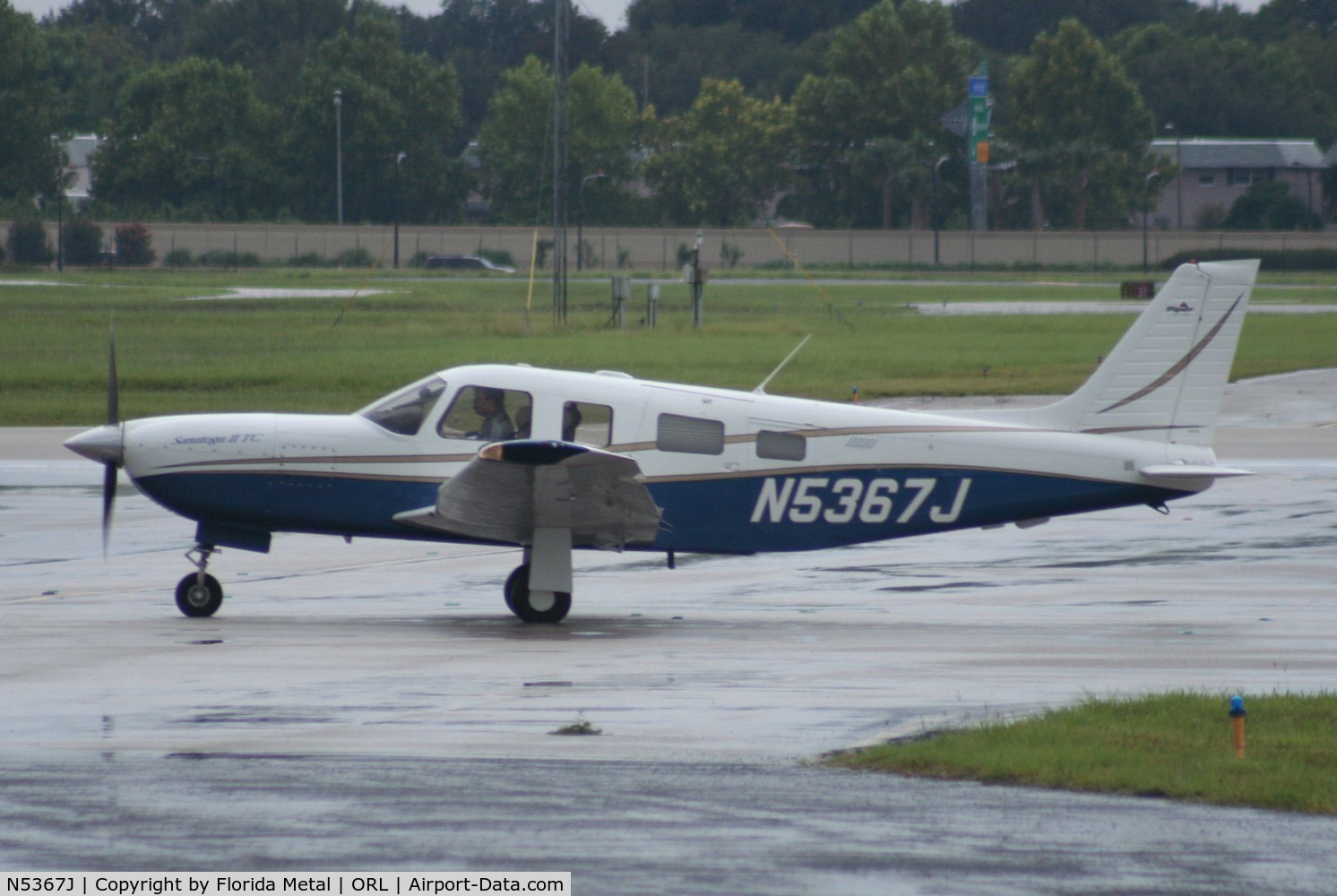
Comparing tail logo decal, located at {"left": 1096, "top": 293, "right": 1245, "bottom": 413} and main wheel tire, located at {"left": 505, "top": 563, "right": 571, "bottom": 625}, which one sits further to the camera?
tail logo decal, located at {"left": 1096, "top": 293, "right": 1245, "bottom": 413}

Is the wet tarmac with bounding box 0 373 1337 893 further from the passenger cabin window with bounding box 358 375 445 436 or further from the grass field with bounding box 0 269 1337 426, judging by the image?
the grass field with bounding box 0 269 1337 426

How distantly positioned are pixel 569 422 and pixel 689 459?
3.23 feet

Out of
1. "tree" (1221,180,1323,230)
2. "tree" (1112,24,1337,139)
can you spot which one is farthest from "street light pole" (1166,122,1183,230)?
"tree" (1221,180,1323,230)

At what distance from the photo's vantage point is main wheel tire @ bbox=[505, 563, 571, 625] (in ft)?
41.3

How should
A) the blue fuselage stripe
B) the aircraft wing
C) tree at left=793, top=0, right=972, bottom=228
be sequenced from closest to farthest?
1. the aircraft wing
2. the blue fuselage stripe
3. tree at left=793, top=0, right=972, bottom=228

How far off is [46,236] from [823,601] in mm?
100385

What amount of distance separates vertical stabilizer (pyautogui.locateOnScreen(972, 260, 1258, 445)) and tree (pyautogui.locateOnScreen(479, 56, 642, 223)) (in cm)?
11047

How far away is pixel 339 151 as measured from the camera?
116m

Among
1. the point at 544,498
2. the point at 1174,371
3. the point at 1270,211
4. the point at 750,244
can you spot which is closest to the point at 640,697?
the point at 544,498

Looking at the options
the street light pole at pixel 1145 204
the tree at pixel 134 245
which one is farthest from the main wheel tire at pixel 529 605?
the tree at pixel 134 245

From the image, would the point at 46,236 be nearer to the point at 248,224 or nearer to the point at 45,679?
the point at 248,224

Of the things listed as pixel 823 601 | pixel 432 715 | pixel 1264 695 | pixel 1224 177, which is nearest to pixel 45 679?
pixel 432 715

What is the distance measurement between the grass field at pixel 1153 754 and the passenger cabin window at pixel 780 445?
13.1 feet

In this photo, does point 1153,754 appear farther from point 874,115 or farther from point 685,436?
point 874,115
